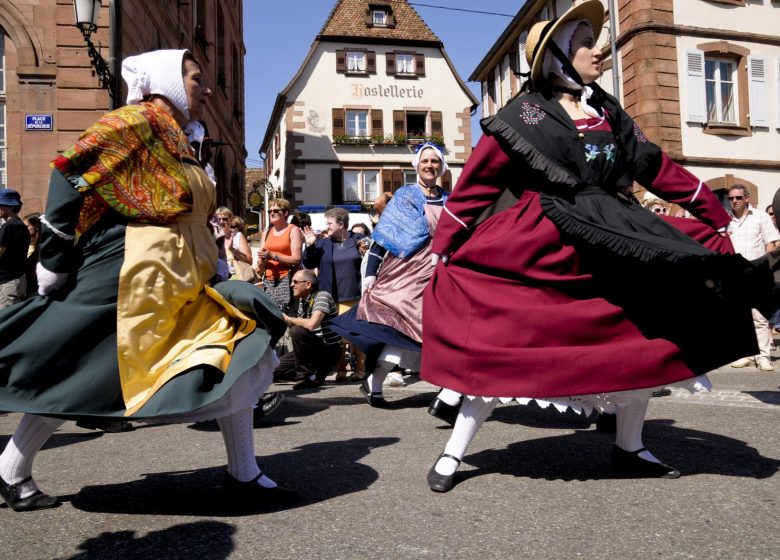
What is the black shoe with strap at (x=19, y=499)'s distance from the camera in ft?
9.82

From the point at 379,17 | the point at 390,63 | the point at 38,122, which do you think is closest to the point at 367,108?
the point at 390,63

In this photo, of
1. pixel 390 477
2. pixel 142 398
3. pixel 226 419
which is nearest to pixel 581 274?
pixel 390 477

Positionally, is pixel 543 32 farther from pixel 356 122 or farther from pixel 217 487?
pixel 356 122

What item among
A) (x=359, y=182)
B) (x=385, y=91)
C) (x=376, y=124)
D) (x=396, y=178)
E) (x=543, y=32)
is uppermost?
(x=385, y=91)

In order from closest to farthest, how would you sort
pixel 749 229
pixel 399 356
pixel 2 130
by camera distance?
pixel 399 356, pixel 749 229, pixel 2 130

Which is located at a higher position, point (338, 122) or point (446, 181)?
point (338, 122)

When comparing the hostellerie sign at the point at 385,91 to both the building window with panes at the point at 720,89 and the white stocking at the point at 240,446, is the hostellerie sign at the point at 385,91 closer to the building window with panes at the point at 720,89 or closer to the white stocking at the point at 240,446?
the building window with panes at the point at 720,89

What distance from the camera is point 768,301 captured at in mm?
2729

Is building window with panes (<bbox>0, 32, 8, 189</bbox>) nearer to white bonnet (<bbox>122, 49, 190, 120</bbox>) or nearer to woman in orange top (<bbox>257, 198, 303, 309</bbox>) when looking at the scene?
woman in orange top (<bbox>257, 198, 303, 309</bbox>)

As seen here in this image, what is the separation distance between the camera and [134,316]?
114 inches

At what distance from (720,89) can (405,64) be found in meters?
18.6

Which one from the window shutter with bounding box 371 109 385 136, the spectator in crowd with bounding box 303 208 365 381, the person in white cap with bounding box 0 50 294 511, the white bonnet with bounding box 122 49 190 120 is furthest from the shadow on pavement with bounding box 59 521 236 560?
the window shutter with bounding box 371 109 385 136

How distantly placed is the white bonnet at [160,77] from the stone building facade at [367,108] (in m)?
31.5

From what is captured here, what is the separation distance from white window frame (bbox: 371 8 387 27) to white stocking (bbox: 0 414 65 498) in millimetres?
36524
